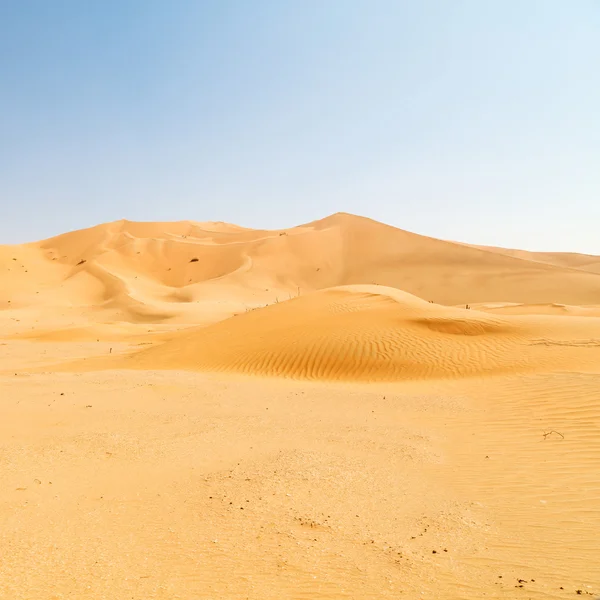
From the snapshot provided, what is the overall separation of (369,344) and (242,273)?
3074 centimetres

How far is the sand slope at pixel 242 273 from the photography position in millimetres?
34188

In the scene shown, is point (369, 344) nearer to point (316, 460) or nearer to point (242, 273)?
point (316, 460)

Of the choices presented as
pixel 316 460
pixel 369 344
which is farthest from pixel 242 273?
pixel 316 460

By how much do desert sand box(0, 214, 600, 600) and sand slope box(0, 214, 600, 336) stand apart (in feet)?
54.9

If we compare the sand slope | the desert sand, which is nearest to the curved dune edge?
the desert sand

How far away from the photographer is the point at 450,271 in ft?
135

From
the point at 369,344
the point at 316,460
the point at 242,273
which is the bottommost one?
the point at 316,460

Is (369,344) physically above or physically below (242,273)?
below

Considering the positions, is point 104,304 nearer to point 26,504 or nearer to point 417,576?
point 26,504

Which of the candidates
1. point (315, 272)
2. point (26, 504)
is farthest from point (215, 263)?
point (26, 504)

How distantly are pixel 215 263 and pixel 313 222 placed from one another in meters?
22.9

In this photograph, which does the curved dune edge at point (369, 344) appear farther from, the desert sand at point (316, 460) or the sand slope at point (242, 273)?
the sand slope at point (242, 273)

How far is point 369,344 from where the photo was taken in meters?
13.1

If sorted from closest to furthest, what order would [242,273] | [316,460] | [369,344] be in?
1. [316,460]
2. [369,344]
3. [242,273]
